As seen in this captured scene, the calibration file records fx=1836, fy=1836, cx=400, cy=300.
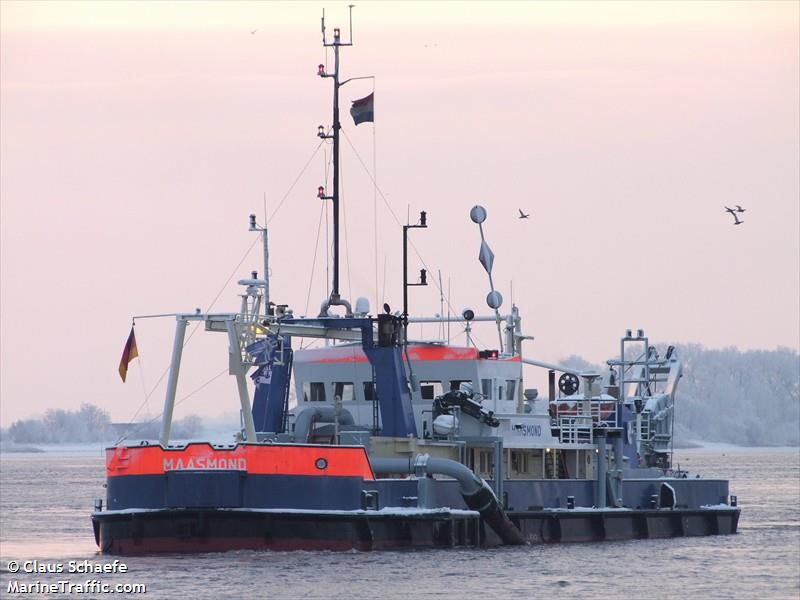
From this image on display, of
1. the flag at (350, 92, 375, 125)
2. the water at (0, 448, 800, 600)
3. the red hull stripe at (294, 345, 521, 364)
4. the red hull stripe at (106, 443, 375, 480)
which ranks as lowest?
the water at (0, 448, 800, 600)

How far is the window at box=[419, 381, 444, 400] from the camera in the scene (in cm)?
4991

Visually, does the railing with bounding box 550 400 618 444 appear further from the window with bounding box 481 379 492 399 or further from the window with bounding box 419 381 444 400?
the window with bounding box 419 381 444 400

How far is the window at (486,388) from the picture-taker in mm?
50312

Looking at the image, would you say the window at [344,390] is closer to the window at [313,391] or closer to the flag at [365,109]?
the window at [313,391]

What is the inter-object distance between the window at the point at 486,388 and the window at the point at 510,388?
98 centimetres

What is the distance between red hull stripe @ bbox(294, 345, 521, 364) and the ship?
49mm

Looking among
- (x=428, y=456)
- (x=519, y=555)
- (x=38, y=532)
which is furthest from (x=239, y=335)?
(x=38, y=532)

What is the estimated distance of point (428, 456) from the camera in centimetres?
4522

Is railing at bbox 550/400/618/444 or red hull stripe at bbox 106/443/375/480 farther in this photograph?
railing at bbox 550/400/618/444

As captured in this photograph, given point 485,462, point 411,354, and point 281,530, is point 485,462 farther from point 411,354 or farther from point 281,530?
point 281,530

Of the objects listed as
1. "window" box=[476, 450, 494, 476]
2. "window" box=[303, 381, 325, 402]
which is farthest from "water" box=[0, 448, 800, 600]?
"window" box=[303, 381, 325, 402]

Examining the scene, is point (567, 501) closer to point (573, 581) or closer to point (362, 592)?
point (573, 581)

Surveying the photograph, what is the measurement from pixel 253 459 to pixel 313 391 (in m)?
8.15

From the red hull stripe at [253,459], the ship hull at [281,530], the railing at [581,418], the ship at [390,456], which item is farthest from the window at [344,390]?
the red hull stripe at [253,459]
